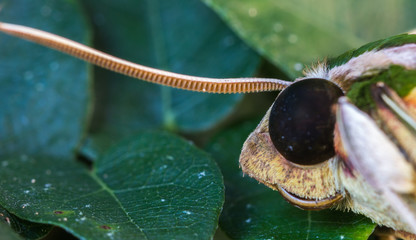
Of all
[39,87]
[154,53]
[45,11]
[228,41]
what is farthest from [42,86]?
[228,41]

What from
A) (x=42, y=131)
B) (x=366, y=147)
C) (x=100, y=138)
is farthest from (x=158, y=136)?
(x=366, y=147)

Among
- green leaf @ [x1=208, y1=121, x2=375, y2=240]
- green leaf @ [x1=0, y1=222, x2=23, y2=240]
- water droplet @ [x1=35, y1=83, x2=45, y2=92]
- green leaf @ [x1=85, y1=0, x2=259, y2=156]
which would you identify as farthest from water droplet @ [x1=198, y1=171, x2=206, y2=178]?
water droplet @ [x1=35, y1=83, x2=45, y2=92]

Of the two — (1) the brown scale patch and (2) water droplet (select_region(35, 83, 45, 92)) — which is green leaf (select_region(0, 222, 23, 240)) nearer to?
(1) the brown scale patch

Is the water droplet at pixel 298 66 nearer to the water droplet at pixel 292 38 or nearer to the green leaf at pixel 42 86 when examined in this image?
the water droplet at pixel 292 38

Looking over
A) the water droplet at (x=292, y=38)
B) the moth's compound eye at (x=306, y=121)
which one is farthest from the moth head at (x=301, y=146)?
the water droplet at (x=292, y=38)

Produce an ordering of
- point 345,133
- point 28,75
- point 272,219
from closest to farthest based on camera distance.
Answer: point 345,133, point 272,219, point 28,75

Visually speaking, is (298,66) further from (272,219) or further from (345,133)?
(345,133)
